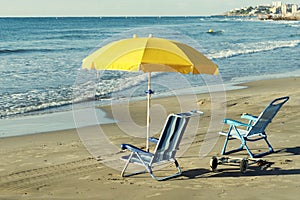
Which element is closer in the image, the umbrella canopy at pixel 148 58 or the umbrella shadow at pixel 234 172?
the umbrella canopy at pixel 148 58

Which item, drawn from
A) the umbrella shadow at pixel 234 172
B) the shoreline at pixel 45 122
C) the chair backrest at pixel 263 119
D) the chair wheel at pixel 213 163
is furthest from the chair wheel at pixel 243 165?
the shoreline at pixel 45 122

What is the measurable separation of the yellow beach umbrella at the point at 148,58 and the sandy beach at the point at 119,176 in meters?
1.48

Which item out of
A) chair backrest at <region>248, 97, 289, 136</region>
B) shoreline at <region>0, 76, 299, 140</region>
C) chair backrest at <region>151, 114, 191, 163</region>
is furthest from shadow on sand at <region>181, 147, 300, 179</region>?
shoreline at <region>0, 76, 299, 140</region>

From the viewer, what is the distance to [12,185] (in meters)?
6.42

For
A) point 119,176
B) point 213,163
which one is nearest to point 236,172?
point 213,163

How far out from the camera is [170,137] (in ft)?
21.5

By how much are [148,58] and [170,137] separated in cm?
108

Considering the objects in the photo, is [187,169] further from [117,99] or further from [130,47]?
[117,99]

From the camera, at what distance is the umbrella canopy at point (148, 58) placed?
6449 mm

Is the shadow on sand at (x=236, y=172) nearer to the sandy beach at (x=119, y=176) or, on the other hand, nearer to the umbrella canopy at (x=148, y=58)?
the sandy beach at (x=119, y=176)

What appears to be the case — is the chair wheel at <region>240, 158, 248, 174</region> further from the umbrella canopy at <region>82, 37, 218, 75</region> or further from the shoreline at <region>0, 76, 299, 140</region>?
the shoreline at <region>0, 76, 299, 140</region>

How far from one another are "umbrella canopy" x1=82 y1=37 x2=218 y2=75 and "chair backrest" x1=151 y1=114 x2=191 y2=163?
65 cm

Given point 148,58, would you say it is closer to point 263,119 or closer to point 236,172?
point 236,172

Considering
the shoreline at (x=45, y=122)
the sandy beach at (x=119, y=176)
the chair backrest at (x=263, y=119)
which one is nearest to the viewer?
the sandy beach at (x=119, y=176)
